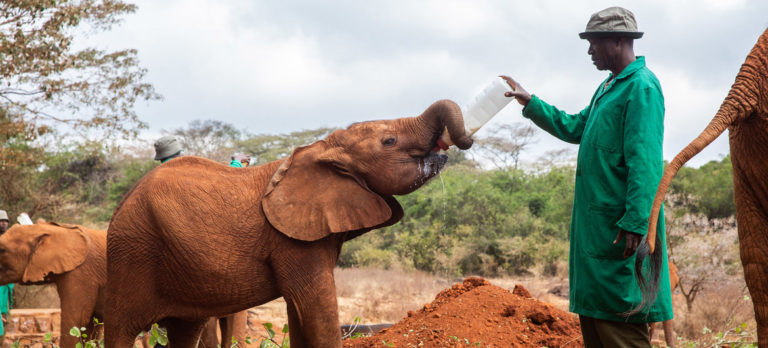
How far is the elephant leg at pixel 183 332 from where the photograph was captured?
15.9 feet

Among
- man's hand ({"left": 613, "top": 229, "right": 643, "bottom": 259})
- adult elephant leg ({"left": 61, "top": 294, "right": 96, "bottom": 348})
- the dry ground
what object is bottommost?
the dry ground

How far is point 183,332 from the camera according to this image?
16.0ft

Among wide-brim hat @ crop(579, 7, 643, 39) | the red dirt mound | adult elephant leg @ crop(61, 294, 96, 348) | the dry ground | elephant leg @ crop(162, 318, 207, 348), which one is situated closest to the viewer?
wide-brim hat @ crop(579, 7, 643, 39)

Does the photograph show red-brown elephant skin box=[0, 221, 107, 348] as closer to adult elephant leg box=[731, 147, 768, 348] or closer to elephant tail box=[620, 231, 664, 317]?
elephant tail box=[620, 231, 664, 317]

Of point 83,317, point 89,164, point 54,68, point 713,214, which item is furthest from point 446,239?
point 89,164

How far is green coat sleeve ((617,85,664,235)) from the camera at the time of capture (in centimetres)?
342

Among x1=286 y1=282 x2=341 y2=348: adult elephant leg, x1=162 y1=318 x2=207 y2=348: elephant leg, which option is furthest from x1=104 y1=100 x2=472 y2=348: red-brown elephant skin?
x1=162 y1=318 x2=207 y2=348: elephant leg

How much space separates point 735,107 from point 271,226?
2518mm

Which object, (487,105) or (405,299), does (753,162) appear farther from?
(405,299)

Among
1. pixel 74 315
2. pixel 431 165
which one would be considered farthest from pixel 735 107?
pixel 74 315

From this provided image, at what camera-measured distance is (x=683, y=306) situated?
43.7 feet

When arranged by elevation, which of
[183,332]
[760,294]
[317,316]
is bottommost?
[183,332]

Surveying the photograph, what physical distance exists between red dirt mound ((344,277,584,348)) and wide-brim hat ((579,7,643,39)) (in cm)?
304

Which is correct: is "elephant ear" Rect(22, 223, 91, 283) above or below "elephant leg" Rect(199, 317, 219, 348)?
above
